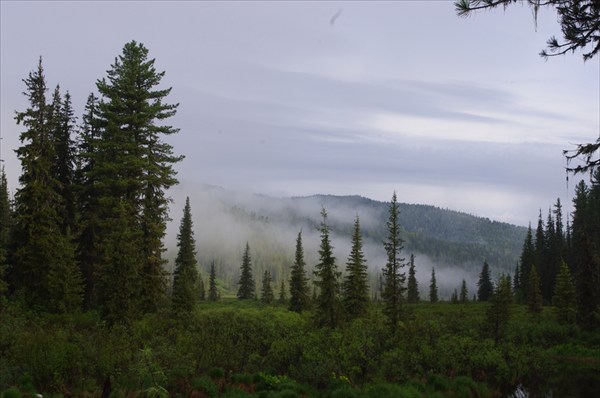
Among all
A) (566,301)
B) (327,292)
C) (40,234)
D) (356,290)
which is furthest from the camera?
(566,301)

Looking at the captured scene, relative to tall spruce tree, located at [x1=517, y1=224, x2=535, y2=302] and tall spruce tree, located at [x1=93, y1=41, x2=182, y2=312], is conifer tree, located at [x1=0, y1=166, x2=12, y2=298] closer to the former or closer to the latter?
tall spruce tree, located at [x1=93, y1=41, x2=182, y2=312]

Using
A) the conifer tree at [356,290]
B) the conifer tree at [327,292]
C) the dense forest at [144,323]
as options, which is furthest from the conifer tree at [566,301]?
the conifer tree at [327,292]

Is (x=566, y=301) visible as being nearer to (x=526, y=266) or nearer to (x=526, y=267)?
(x=526, y=267)

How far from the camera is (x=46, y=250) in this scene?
2639cm

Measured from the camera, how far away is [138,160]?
26.7 meters

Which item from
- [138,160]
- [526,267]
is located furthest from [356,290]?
[526,267]

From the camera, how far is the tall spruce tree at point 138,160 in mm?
26781

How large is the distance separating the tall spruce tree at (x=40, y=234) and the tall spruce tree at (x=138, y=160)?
8.20 ft

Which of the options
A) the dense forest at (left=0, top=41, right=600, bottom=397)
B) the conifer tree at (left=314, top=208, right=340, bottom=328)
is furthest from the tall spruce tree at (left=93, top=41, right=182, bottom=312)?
the conifer tree at (left=314, top=208, right=340, bottom=328)

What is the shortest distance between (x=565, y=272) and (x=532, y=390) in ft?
123

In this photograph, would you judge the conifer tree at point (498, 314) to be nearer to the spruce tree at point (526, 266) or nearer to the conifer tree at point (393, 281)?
the conifer tree at point (393, 281)

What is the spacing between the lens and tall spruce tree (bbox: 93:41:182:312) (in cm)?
2678

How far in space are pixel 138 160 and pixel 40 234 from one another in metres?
7.37

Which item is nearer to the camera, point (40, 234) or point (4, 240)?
point (40, 234)
